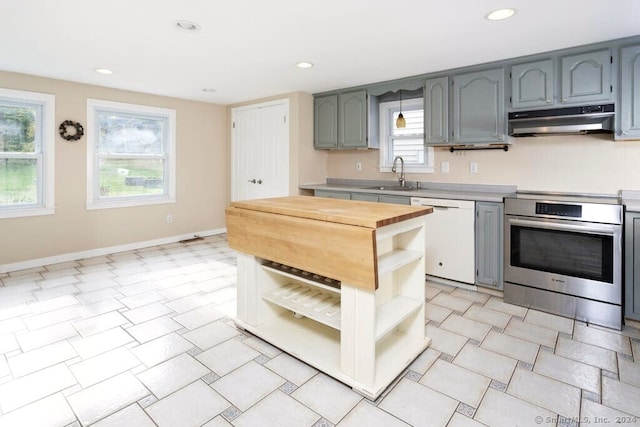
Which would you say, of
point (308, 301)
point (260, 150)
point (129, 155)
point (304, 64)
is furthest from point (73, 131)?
point (308, 301)

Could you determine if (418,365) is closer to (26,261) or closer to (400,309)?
(400,309)

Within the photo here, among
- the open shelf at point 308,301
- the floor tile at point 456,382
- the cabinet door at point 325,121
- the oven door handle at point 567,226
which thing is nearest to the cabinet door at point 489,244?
the oven door handle at point 567,226

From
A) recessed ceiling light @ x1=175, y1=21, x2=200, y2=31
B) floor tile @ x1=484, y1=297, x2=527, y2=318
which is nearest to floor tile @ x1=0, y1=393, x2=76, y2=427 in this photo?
recessed ceiling light @ x1=175, y1=21, x2=200, y2=31

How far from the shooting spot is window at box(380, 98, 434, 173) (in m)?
4.36

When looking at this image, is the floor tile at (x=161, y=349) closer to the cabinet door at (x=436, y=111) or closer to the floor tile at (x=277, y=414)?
the floor tile at (x=277, y=414)

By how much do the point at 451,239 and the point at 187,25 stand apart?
2.91 meters

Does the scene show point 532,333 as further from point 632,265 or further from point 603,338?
point 632,265

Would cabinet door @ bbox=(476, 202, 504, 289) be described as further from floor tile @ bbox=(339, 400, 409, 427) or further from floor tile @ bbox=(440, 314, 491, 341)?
floor tile @ bbox=(339, 400, 409, 427)

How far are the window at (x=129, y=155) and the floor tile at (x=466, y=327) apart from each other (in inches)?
172

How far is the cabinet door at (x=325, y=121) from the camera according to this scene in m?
4.84

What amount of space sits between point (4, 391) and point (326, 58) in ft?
11.0

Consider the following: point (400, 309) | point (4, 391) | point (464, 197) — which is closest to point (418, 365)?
point (400, 309)

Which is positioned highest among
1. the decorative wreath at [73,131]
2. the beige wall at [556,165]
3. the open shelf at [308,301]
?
the decorative wreath at [73,131]

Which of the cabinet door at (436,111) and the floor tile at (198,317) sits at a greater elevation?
the cabinet door at (436,111)
